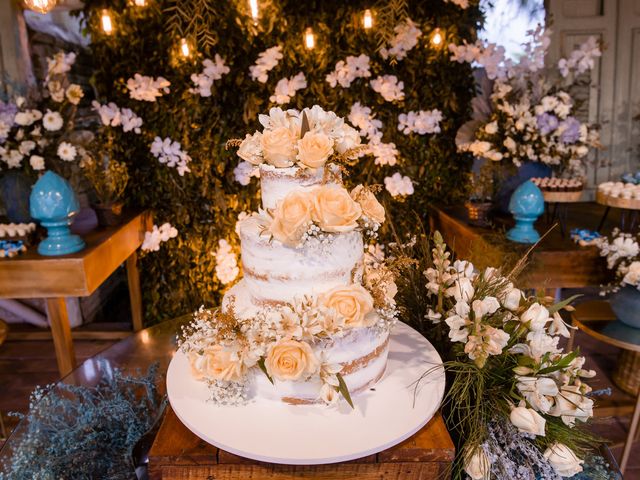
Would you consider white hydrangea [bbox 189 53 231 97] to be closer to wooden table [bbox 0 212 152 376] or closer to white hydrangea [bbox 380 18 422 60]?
white hydrangea [bbox 380 18 422 60]

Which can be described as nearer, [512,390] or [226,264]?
[512,390]

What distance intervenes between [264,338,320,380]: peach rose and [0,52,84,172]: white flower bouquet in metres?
1.97

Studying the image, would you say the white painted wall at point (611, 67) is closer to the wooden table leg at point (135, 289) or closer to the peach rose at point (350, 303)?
the wooden table leg at point (135, 289)

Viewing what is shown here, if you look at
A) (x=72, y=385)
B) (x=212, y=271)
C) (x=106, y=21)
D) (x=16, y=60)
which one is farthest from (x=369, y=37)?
(x=72, y=385)

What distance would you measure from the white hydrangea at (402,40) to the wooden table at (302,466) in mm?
2427

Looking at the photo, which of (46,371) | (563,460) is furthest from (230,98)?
(563,460)

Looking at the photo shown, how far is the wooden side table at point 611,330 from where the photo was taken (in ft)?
7.40

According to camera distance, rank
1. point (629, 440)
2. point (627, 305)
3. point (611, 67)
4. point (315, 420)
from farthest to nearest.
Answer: point (611, 67) < point (627, 305) < point (629, 440) < point (315, 420)

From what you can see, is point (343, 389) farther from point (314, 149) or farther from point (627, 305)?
point (627, 305)

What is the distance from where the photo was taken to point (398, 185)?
3.39 m

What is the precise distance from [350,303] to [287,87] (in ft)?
7.22

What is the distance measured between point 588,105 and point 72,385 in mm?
5420

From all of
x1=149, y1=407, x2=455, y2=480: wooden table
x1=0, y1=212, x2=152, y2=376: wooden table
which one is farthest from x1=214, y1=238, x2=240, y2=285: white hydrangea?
x1=149, y1=407, x2=455, y2=480: wooden table

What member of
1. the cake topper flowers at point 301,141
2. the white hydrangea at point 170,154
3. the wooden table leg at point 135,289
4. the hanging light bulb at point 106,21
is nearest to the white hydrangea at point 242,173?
the white hydrangea at point 170,154
